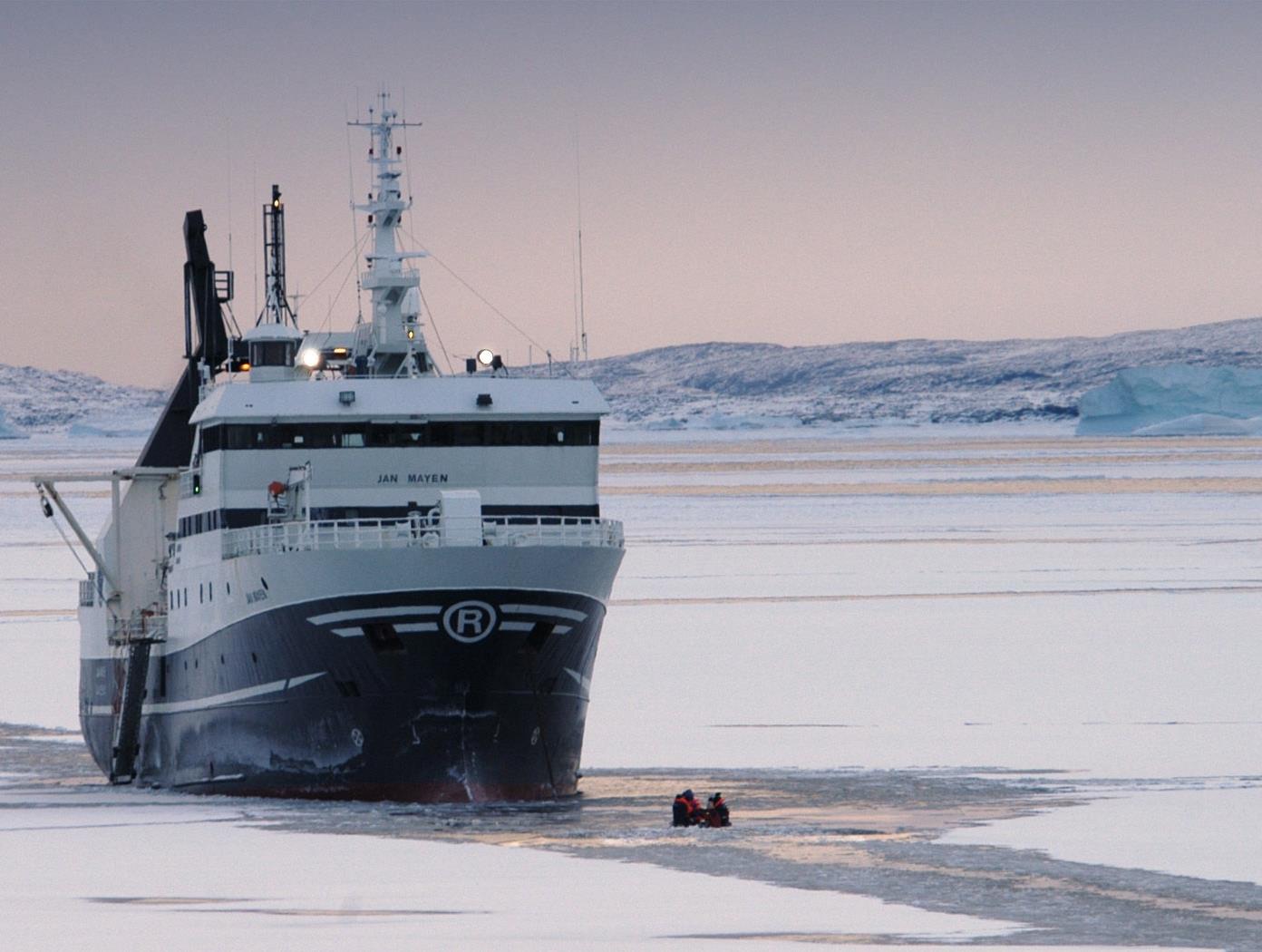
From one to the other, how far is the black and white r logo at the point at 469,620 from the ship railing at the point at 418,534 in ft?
3.13

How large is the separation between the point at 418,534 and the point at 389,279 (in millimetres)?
6925

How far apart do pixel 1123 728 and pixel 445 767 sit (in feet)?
38.4

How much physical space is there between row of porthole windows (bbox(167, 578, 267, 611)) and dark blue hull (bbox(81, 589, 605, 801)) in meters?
1.02

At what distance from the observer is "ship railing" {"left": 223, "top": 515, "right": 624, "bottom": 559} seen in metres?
31.7

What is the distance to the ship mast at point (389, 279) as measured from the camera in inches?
1497

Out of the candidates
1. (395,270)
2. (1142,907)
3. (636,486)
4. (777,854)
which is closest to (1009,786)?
(777,854)

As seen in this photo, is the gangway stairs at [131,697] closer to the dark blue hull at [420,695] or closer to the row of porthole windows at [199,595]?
the row of porthole windows at [199,595]

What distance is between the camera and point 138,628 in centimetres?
4059

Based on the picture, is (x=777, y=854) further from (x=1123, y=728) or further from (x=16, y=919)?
(x=1123, y=728)

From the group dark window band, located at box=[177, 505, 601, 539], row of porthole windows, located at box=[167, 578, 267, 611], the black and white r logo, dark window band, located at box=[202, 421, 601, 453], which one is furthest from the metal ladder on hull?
the black and white r logo

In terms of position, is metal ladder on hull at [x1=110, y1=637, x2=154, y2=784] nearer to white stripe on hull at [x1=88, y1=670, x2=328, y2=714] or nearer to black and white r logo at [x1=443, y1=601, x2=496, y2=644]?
white stripe on hull at [x1=88, y1=670, x2=328, y2=714]

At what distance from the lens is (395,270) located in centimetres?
3831

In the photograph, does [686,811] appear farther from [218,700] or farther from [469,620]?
[218,700]

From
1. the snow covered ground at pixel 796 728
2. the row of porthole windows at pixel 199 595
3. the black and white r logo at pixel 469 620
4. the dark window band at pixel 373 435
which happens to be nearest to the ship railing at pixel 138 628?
the row of porthole windows at pixel 199 595
